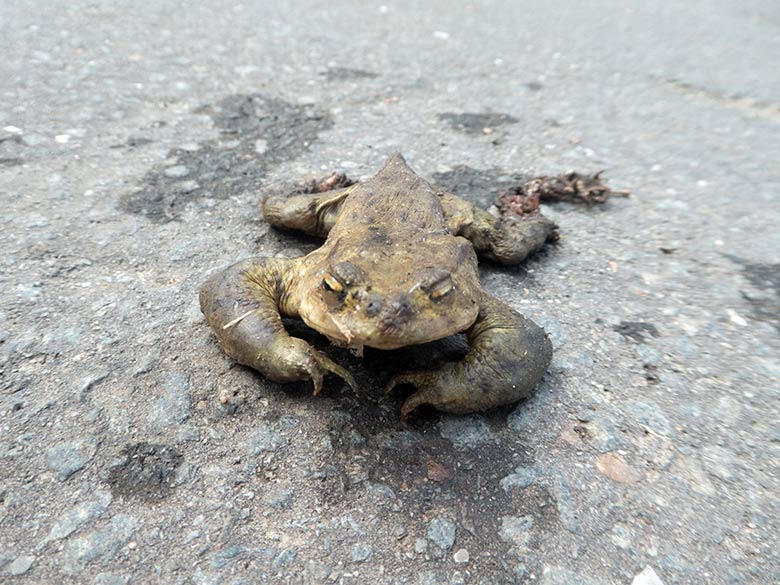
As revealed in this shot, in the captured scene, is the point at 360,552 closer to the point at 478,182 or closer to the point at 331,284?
the point at 331,284

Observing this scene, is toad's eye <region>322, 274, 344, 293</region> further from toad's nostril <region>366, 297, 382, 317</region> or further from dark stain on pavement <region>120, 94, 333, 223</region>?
dark stain on pavement <region>120, 94, 333, 223</region>

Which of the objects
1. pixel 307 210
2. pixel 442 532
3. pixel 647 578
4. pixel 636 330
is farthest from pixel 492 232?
pixel 647 578

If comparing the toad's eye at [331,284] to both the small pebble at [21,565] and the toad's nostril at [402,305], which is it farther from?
the small pebble at [21,565]

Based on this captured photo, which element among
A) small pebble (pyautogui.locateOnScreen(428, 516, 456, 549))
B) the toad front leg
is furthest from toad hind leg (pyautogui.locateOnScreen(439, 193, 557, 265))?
small pebble (pyautogui.locateOnScreen(428, 516, 456, 549))

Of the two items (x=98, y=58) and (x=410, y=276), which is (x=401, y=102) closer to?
(x=98, y=58)

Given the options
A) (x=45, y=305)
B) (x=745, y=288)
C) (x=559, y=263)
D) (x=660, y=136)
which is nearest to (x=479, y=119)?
(x=660, y=136)
